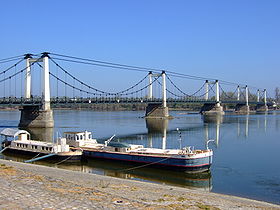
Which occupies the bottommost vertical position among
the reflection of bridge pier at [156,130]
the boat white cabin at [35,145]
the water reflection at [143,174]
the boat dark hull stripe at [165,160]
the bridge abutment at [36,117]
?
the water reflection at [143,174]

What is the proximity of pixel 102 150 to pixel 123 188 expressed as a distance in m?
17.6

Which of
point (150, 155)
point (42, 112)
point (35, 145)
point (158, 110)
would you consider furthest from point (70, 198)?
point (158, 110)

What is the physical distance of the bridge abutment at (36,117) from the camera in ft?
247

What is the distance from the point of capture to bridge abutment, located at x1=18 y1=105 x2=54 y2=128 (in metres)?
75.2

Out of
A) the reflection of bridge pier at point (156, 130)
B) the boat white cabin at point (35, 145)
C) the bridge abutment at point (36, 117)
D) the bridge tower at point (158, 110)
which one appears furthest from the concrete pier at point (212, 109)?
the boat white cabin at point (35, 145)

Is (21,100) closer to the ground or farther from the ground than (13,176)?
farther from the ground

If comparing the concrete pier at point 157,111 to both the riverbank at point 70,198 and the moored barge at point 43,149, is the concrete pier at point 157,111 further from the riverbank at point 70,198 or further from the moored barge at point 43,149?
the riverbank at point 70,198

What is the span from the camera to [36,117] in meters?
77.2

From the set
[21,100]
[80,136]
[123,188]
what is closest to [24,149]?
[80,136]

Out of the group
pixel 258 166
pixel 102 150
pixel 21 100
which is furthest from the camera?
pixel 21 100

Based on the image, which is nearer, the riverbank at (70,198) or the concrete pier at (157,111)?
the riverbank at (70,198)

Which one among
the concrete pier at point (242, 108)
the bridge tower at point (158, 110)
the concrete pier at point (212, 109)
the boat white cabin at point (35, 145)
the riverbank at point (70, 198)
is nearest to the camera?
the riverbank at point (70, 198)

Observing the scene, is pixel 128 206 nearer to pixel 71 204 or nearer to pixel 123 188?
pixel 71 204

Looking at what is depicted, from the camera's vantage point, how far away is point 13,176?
18688mm
